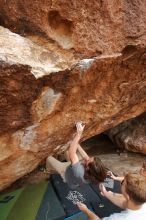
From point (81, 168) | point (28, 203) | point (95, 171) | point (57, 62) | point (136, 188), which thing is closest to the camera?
point (136, 188)

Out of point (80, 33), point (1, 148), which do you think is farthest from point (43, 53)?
point (1, 148)

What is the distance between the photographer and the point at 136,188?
267 cm

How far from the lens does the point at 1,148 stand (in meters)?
3.10

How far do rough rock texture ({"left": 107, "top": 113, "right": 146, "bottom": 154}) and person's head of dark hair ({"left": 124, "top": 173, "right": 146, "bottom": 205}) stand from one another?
2581 mm

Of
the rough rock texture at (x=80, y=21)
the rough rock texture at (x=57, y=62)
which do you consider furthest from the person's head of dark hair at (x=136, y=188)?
the rough rock texture at (x=80, y=21)

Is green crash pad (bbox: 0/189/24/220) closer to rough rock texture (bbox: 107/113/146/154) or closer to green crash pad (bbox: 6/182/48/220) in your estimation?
green crash pad (bbox: 6/182/48/220)

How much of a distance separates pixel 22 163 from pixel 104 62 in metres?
1.33

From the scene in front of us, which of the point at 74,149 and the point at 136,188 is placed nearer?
the point at 136,188

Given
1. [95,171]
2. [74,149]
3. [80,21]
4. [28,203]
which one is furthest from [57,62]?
[28,203]

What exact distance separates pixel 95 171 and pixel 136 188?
0.67 m

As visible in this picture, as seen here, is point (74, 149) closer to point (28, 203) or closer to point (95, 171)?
point (95, 171)

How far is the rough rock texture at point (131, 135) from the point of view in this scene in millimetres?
5311

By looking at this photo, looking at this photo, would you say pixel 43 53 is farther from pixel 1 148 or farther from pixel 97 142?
pixel 97 142

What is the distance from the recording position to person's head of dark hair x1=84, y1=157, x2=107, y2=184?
3.28 m
